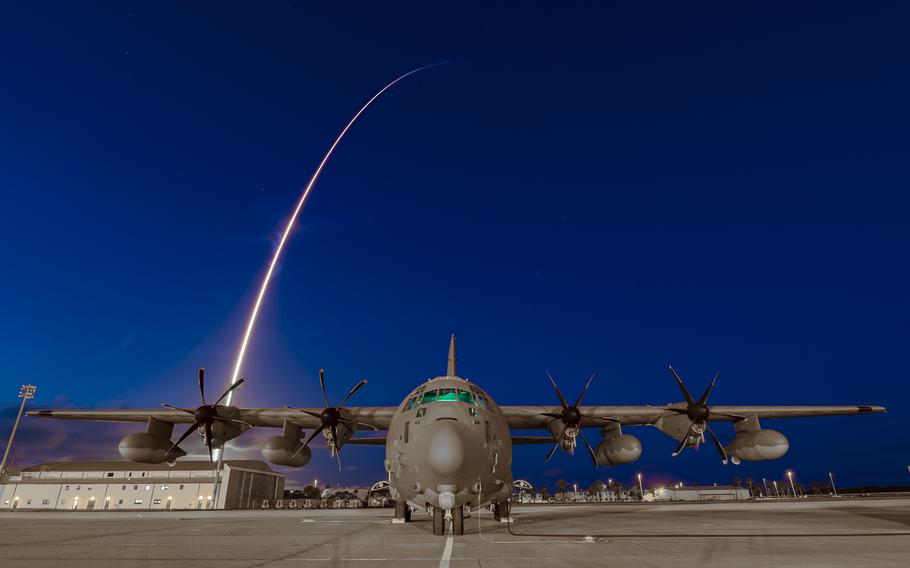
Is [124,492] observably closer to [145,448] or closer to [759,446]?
[145,448]

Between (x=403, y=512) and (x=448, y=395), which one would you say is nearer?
(x=448, y=395)

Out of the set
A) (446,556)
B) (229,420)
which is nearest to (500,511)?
(446,556)

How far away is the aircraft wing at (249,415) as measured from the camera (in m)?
20.9

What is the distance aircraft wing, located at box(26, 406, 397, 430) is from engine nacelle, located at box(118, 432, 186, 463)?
3.50 feet

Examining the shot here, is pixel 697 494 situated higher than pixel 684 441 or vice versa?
pixel 697 494

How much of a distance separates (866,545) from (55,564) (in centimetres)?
1254

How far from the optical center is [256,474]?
8125cm

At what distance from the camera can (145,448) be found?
19.9 meters

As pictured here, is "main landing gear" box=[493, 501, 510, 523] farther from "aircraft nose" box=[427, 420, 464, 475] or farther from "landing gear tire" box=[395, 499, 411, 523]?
"aircraft nose" box=[427, 420, 464, 475]

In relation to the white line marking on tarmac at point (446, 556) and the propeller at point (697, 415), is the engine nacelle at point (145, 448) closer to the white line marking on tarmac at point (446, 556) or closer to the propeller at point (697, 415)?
the white line marking on tarmac at point (446, 556)

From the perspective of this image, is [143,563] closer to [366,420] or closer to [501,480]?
[501,480]

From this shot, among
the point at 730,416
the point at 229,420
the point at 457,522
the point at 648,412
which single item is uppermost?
the point at 648,412

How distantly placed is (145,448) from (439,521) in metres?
15.1

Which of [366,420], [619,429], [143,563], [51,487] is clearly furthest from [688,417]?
[51,487]
